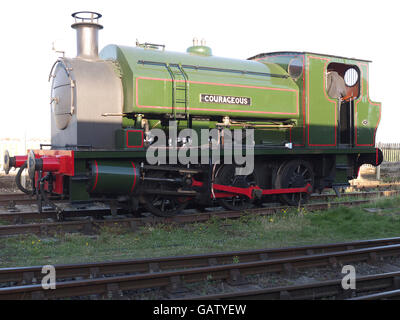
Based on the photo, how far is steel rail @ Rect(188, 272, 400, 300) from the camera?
158 inches

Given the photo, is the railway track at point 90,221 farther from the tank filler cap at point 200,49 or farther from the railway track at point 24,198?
the tank filler cap at point 200,49

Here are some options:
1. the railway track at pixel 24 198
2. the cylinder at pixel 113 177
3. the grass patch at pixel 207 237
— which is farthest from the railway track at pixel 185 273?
the railway track at pixel 24 198

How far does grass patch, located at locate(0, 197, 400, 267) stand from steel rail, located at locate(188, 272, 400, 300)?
1980 millimetres

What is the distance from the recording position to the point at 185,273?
15.1 ft

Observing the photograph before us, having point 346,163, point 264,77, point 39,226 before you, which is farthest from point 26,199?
point 346,163

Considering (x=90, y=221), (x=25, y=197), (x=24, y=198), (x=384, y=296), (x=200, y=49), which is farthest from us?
(x=25, y=197)

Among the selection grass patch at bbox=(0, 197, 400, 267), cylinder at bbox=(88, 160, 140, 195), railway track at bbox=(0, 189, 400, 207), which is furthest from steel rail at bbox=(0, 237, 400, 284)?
railway track at bbox=(0, 189, 400, 207)

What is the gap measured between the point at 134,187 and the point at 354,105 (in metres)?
5.66

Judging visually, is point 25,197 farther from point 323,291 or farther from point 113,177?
point 323,291

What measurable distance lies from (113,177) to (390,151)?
16.5 meters

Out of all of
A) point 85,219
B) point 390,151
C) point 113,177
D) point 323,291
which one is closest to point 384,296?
point 323,291

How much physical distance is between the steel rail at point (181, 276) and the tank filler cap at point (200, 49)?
17.8 feet

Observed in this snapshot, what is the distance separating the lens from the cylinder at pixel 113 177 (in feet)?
22.6
